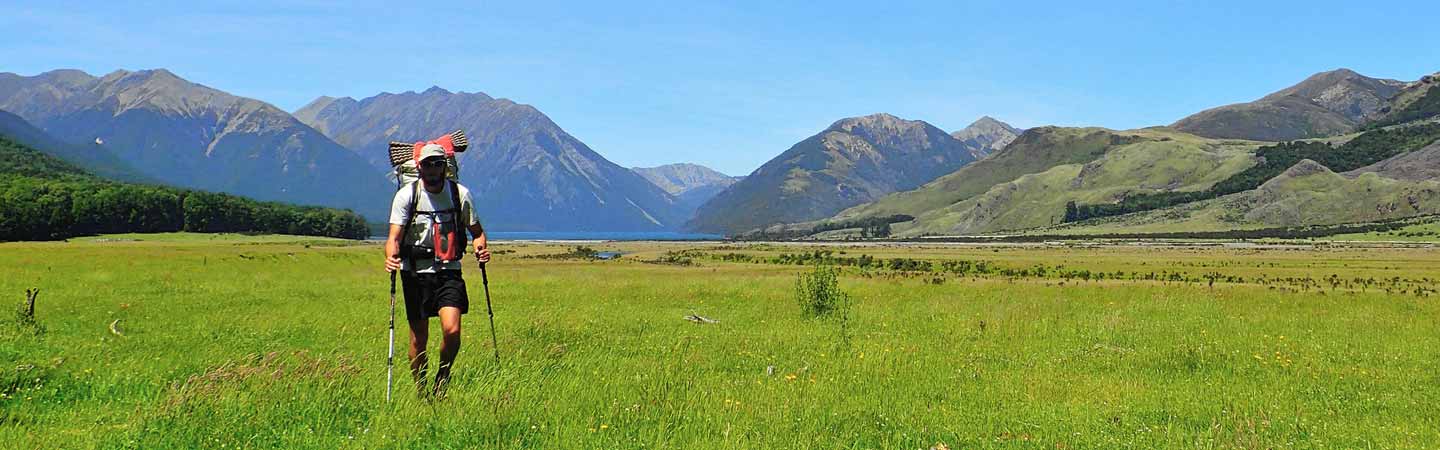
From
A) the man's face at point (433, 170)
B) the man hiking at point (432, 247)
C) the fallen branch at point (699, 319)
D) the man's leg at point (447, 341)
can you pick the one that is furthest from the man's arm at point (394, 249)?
the fallen branch at point (699, 319)

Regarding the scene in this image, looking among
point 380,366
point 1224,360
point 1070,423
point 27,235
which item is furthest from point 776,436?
point 27,235

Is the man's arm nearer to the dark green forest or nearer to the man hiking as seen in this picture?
the man hiking

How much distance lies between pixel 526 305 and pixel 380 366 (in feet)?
48.9

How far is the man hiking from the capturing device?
30.5 feet

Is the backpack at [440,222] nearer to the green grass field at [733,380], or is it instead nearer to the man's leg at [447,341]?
the man's leg at [447,341]

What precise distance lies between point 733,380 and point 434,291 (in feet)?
13.6

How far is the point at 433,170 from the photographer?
9.27 meters

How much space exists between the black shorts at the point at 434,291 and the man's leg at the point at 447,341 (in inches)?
4.2

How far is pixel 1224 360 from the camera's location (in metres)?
14.0

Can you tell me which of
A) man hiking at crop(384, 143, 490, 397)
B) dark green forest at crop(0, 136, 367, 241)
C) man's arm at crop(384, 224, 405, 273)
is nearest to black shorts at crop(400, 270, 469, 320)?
man hiking at crop(384, 143, 490, 397)

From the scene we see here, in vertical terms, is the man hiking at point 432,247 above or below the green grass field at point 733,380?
above

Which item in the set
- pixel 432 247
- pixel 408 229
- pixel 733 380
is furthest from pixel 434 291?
pixel 733 380

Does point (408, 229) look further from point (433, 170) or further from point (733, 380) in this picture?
point (733, 380)

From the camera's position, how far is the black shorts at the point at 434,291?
9422 mm
